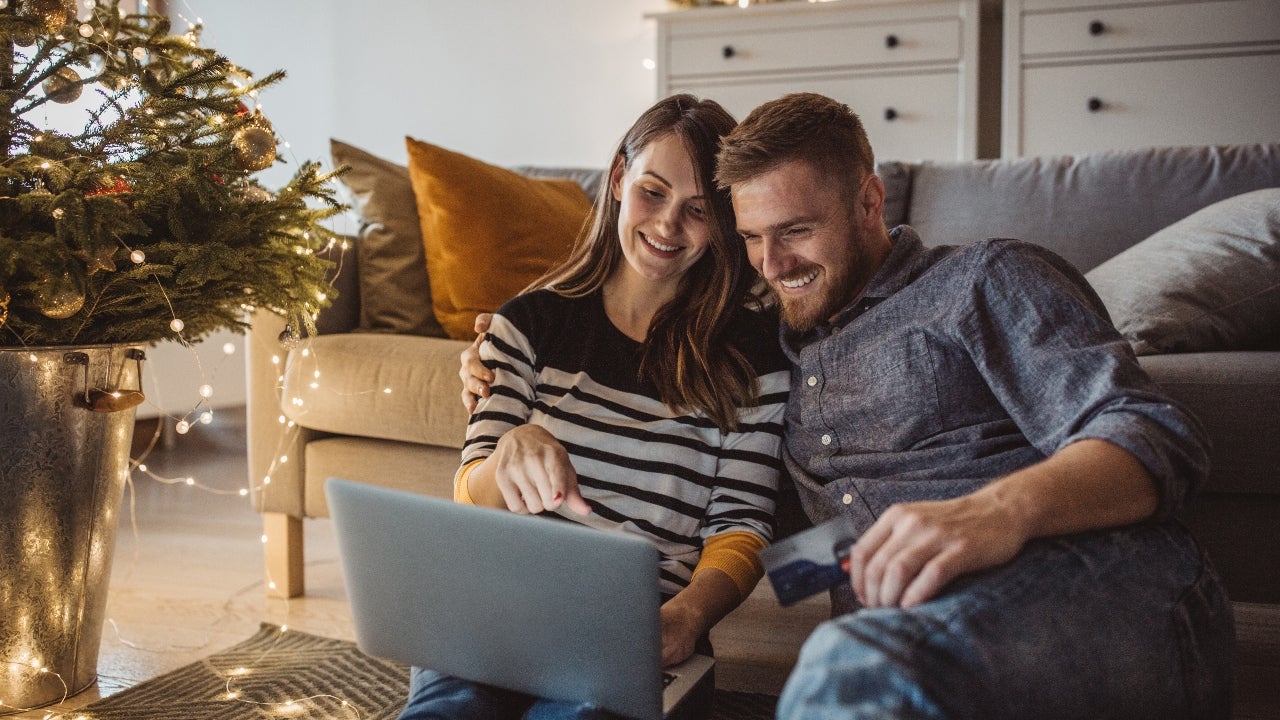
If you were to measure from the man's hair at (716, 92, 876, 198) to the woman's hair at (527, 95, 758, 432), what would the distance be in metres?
0.09

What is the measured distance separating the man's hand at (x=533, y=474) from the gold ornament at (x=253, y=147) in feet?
2.10

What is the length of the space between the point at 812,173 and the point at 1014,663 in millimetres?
593

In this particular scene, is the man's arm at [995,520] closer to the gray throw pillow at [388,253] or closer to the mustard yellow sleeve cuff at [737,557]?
the mustard yellow sleeve cuff at [737,557]

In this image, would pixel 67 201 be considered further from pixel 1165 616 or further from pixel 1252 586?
pixel 1252 586

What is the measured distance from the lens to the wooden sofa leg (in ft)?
6.00

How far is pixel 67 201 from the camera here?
1182 millimetres

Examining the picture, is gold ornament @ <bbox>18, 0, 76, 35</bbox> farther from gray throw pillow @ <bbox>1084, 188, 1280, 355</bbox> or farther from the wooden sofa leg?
gray throw pillow @ <bbox>1084, 188, 1280, 355</bbox>

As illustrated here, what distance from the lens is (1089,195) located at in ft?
6.16

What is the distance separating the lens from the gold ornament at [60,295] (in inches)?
46.5

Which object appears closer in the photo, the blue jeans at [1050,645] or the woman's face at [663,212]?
the blue jeans at [1050,645]

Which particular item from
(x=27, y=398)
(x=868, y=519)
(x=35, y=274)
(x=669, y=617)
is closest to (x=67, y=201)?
(x=35, y=274)

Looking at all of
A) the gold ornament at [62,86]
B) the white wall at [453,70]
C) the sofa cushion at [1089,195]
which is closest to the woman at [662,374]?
the gold ornament at [62,86]

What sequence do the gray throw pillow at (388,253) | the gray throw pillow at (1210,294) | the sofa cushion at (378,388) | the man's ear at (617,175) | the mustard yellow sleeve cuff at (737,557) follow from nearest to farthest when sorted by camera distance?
the mustard yellow sleeve cuff at (737,557) < the man's ear at (617,175) < the gray throw pillow at (1210,294) < the sofa cushion at (378,388) < the gray throw pillow at (388,253)

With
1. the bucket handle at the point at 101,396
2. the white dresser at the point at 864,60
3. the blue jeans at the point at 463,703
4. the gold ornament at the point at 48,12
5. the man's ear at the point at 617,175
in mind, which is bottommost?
the blue jeans at the point at 463,703
